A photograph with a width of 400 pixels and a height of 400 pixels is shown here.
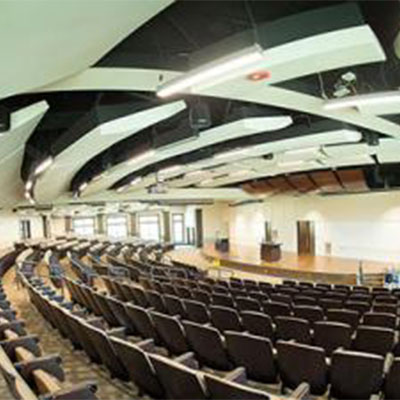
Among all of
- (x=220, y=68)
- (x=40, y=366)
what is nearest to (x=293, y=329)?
(x=40, y=366)

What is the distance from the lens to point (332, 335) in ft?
15.2

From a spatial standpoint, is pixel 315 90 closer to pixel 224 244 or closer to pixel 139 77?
pixel 139 77

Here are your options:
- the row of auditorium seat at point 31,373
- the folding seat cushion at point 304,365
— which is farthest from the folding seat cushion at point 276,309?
the row of auditorium seat at point 31,373

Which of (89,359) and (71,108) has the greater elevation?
(71,108)

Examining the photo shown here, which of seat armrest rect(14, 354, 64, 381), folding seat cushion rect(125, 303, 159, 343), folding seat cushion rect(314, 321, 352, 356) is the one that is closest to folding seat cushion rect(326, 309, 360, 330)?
folding seat cushion rect(314, 321, 352, 356)

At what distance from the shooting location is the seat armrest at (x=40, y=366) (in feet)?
10.3

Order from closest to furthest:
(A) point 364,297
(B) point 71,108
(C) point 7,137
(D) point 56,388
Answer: (D) point 56,388 < (C) point 7,137 < (B) point 71,108 < (A) point 364,297

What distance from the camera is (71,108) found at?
7.36 m

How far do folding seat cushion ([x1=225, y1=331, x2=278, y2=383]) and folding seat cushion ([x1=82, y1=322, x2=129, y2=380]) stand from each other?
107 cm

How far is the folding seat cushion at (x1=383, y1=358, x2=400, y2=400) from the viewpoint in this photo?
11.0 ft

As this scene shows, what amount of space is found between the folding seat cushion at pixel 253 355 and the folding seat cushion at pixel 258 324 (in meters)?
0.97

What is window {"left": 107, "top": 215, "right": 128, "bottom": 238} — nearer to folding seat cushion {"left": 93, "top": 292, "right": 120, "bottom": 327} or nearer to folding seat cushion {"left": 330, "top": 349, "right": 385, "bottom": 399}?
folding seat cushion {"left": 93, "top": 292, "right": 120, "bottom": 327}

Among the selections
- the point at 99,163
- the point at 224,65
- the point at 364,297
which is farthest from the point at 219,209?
the point at 224,65

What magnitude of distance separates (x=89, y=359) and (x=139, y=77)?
3347 mm
